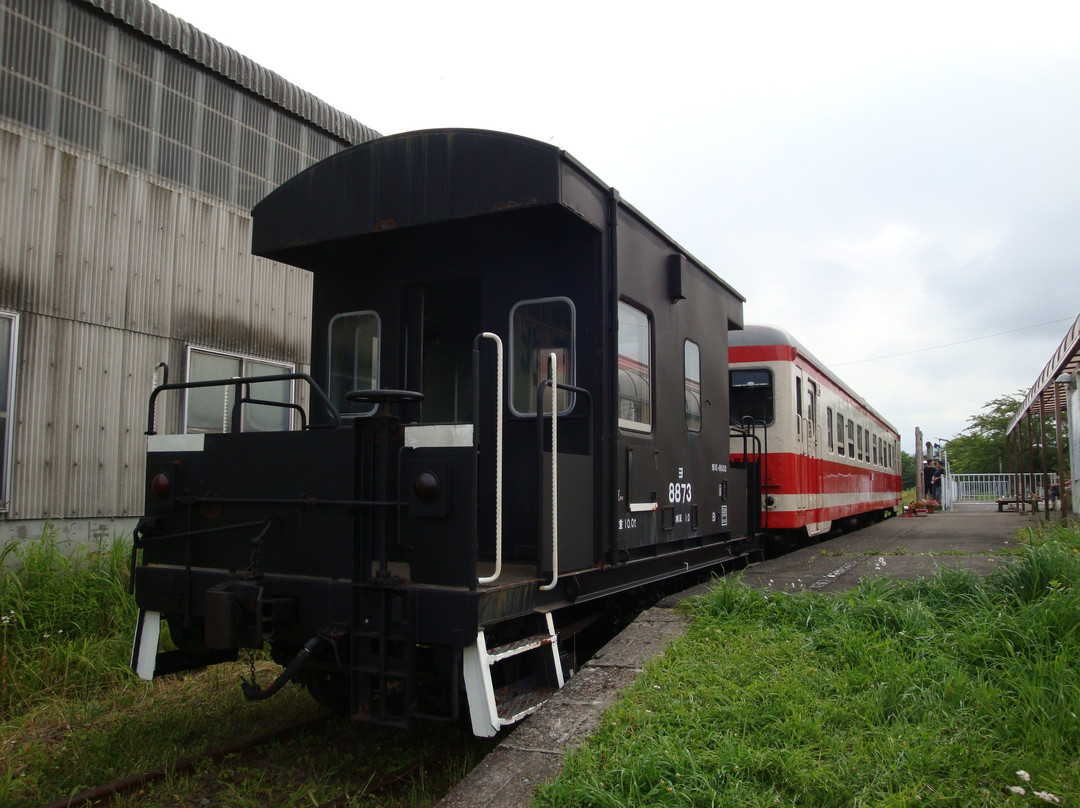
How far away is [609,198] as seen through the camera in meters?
5.09

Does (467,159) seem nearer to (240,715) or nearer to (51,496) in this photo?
(240,715)

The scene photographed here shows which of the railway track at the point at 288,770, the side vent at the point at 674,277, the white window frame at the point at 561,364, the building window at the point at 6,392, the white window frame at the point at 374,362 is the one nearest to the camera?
the railway track at the point at 288,770

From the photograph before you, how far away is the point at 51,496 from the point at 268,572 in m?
4.88

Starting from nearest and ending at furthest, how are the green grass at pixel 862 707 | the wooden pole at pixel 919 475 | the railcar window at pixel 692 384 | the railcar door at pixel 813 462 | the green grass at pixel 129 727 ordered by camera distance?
the green grass at pixel 862 707 → the green grass at pixel 129 727 → the railcar window at pixel 692 384 → the railcar door at pixel 813 462 → the wooden pole at pixel 919 475

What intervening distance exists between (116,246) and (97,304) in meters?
0.68

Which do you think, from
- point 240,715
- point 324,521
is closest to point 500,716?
point 324,521

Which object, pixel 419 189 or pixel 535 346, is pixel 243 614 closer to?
pixel 535 346

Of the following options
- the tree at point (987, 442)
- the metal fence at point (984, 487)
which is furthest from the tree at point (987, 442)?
the metal fence at point (984, 487)

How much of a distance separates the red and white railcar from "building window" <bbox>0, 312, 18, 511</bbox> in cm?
704

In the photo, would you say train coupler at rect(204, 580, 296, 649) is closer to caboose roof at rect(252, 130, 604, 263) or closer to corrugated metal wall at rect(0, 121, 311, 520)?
caboose roof at rect(252, 130, 604, 263)

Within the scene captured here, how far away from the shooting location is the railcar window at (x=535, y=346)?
16.7 ft

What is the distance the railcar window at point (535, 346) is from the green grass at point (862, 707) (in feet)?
5.43

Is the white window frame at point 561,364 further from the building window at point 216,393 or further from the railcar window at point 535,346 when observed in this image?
the building window at point 216,393

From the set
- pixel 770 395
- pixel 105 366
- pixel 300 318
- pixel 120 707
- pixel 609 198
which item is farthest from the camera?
pixel 300 318
